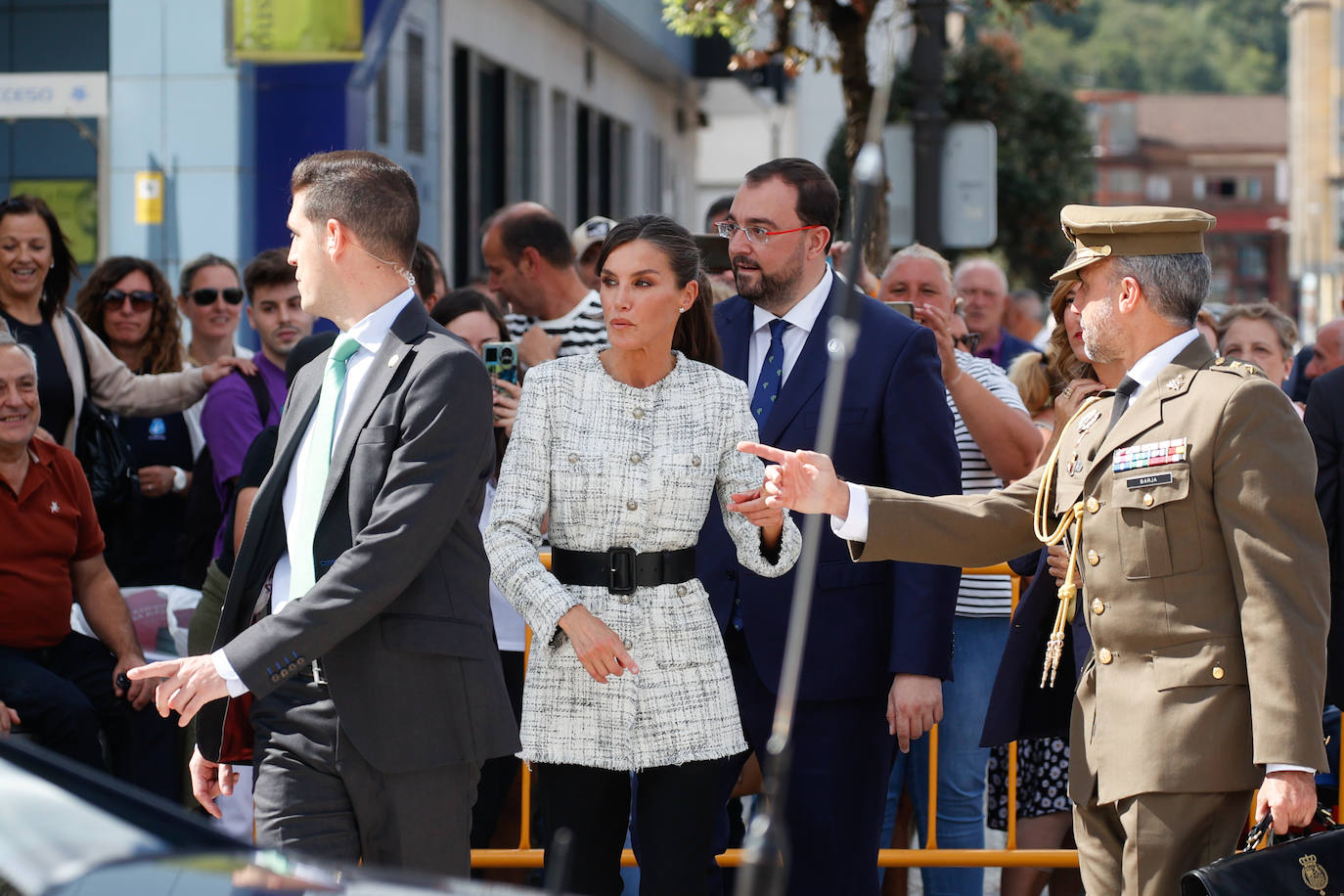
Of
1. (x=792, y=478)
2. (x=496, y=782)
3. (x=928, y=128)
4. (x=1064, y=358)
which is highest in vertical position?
(x=928, y=128)

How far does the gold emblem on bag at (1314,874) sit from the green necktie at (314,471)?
2.10 metres

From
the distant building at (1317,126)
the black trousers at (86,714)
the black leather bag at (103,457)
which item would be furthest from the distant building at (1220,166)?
the black trousers at (86,714)

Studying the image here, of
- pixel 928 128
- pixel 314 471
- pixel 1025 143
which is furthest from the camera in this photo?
pixel 1025 143

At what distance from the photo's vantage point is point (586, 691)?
3891 mm

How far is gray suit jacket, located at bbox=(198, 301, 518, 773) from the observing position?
3451mm

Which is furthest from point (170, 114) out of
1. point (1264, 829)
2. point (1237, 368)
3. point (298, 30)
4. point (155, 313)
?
point (1264, 829)

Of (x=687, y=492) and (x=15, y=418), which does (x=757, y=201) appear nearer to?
(x=687, y=492)

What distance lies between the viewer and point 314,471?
3705mm

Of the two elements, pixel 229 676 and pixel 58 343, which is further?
pixel 58 343

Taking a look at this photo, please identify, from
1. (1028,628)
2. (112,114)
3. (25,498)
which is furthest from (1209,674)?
(112,114)

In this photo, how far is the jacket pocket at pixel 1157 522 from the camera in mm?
3525

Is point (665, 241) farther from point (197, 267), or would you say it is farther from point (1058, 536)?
point (197, 267)

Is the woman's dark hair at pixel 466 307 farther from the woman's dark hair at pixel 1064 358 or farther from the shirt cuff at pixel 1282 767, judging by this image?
the shirt cuff at pixel 1282 767

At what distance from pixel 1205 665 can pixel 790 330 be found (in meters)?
1.63
